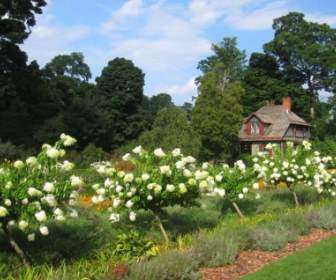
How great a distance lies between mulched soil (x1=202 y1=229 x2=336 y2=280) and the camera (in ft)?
26.2

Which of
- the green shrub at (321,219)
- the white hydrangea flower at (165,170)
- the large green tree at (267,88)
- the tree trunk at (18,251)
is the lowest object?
the green shrub at (321,219)

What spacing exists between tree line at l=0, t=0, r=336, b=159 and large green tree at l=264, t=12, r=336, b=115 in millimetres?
112

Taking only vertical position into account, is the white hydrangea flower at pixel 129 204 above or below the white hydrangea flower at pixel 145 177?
below

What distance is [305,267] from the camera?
26.8 ft

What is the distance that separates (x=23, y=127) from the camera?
39781 mm

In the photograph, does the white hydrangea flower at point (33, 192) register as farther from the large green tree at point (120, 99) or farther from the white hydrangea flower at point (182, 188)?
the large green tree at point (120, 99)

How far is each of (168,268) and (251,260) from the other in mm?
2213

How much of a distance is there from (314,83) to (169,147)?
106 ft

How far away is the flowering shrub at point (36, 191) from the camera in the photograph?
6945 mm

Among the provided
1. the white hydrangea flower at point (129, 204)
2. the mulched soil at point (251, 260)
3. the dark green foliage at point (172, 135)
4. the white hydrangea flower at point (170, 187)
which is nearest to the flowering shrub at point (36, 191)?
the white hydrangea flower at point (129, 204)

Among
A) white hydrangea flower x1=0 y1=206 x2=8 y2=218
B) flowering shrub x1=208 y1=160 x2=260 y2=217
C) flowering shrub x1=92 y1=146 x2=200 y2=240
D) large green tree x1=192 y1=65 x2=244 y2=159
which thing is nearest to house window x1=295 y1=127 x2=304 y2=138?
large green tree x1=192 y1=65 x2=244 y2=159

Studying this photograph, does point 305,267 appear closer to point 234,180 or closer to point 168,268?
point 168,268

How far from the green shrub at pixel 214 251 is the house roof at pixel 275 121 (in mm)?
46502

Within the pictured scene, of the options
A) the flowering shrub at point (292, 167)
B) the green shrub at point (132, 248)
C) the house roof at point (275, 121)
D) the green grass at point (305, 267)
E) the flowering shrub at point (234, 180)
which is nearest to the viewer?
the green grass at point (305, 267)
